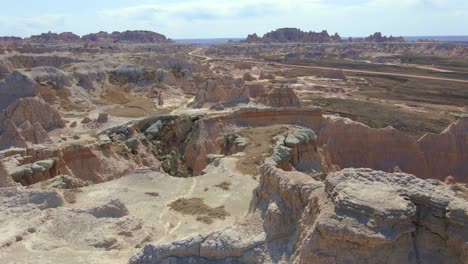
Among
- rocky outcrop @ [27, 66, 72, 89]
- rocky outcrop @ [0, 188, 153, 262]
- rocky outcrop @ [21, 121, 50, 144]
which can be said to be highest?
rocky outcrop @ [27, 66, 72, 89]

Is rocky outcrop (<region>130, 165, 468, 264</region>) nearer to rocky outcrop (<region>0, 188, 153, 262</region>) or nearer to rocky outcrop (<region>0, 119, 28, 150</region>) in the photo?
rocky outcrop (<region>0, 188, 153, 262</region>)

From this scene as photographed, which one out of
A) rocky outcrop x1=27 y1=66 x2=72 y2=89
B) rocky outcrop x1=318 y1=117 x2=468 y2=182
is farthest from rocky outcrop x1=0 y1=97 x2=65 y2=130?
rocky outcrop x1=318 y1=117 x2=468 y2=182

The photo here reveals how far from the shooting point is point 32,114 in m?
34.5

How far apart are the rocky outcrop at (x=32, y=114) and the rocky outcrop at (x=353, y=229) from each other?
26.3 metres

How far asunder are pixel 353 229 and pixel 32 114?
3143 centimetres

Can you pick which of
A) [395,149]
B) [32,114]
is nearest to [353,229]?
[395,149]

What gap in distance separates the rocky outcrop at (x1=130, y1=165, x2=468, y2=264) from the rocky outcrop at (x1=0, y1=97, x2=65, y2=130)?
26.3m

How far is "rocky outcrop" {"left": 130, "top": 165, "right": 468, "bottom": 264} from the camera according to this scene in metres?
9.11

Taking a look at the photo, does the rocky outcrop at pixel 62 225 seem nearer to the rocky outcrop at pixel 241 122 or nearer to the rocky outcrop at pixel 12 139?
the rocky outcrop at pixel 12 139

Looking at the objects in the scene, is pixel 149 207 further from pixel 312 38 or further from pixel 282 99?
pixel 312 38

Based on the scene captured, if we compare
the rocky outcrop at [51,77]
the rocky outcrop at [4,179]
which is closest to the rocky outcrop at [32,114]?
the rocky outcrop at [51,77]

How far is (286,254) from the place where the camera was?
10938 mm

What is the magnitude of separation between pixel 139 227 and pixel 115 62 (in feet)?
180

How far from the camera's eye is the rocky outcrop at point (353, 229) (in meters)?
9.11
